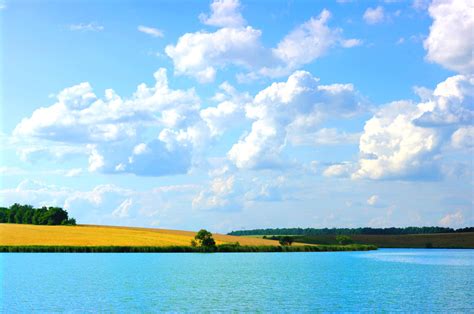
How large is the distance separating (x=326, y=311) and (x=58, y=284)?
88.7ft

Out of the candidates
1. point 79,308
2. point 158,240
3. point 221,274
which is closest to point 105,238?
point 158,240

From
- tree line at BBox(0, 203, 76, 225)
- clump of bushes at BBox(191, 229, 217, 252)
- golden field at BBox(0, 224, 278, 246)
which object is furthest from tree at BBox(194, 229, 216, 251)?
tree line at BBox(0, 203, 76, 225)

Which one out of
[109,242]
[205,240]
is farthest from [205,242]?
[109,242]

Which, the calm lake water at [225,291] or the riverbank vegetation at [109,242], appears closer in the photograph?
the calm lake water at [225,291]

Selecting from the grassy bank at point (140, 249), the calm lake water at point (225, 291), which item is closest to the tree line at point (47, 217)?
the grassy bank at point (140, 249)

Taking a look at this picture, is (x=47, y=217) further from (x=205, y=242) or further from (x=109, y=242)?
(x=205, y=242)

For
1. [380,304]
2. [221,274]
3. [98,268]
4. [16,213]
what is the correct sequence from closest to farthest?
[380,304]
[221,274]
[98,268]
[16,213]

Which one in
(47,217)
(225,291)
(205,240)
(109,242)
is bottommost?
(225,291)

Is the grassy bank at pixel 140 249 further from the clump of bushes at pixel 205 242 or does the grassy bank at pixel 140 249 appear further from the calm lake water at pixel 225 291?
the calm lake water at pixel 225 291

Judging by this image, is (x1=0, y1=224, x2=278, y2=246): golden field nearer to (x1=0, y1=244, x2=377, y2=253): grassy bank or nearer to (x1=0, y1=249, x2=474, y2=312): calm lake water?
(x1=0, y1=244, x2=377, y2=253): grassy bank

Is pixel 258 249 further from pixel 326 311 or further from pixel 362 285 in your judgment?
pixel 326 311

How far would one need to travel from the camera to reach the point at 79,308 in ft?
136

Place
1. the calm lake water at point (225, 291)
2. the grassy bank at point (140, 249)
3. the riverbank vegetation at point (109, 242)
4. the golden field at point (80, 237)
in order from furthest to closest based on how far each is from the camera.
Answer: the golden field at point (80, 237) < the riverbank vegetation at point (109, 242) < the grassy bank at point (140, 249) < the calm lake water at point (225, 291)

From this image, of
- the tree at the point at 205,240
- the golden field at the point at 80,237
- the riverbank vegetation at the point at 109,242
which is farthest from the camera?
the tree at the point at 205,240
